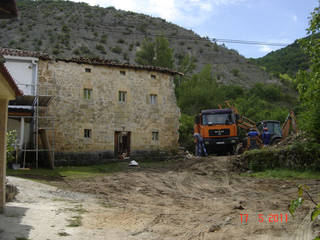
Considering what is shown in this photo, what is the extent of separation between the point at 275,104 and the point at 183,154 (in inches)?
1041

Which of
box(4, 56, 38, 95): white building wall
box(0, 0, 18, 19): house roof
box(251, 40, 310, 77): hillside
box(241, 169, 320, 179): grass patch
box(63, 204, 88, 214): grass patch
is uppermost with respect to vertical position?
box(251, 40, 310, 77): hillside

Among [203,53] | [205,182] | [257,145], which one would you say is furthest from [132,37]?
[205,182]

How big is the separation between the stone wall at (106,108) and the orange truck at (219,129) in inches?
127

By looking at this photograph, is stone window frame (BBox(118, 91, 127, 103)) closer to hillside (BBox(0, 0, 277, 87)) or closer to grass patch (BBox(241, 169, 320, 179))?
grass patch (BBox(241, 169, 320, 179))

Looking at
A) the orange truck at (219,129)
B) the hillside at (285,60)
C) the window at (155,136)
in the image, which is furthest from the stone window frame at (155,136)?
the hillside at (285,60)

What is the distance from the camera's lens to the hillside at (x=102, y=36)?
155ft

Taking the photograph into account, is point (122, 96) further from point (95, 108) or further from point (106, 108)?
point (95, 108)

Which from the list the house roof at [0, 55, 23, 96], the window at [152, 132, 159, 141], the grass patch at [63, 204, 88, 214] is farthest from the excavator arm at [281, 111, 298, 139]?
the house roof at [0, 55, 23, 96]

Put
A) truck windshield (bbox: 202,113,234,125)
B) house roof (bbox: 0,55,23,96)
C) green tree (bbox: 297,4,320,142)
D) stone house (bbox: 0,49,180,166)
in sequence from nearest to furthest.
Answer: house roof (bbox: 0,55,23,96) < green tree (bbox: 297,4,320,142) < stone house (bbox: 0,49,180,166) < truck windshield (bbox: 202,113,234,125)

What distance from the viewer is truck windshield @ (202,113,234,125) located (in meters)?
20.8

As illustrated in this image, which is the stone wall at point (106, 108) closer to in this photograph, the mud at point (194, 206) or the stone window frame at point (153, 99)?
the stone window frame at point (153, 99)

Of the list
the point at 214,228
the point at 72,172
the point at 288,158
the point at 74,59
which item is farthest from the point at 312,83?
the point at 74,59

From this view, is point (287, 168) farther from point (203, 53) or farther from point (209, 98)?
point (203, 53)

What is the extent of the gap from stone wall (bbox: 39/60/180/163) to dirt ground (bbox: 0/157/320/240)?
6404 millimetres
